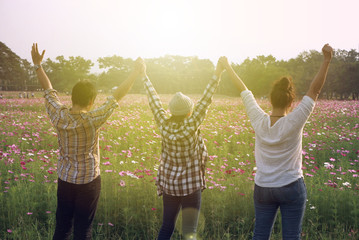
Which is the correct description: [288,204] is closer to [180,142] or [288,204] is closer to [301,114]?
[301,114]

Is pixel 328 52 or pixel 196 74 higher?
pixel 196 74

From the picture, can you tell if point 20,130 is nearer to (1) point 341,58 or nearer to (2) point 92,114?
Answer: (2) point 92,114

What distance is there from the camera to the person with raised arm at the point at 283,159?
2025mm

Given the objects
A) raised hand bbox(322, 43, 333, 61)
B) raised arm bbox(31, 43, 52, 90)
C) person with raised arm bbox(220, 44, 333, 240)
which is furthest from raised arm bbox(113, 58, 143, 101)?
raised hand bbox(322, 43, 333, 61)

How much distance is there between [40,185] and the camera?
4156 millimetres

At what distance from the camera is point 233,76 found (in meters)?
2.56

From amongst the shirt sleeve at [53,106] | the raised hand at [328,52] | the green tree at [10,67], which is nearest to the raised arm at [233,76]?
the raised hand at [328,52]

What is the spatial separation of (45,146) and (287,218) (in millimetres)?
6201

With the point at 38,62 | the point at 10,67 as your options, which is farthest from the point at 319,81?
Answer: the point at 10,67

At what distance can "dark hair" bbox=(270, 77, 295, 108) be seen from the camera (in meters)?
2.09

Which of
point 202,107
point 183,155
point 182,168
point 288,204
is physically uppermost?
point 202,107

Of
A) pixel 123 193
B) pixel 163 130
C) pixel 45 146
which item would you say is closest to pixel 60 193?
pixel 163 130

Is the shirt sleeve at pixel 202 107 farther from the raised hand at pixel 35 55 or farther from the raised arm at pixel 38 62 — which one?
the raised hand at pixel 35 55

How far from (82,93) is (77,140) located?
0.39 meters
